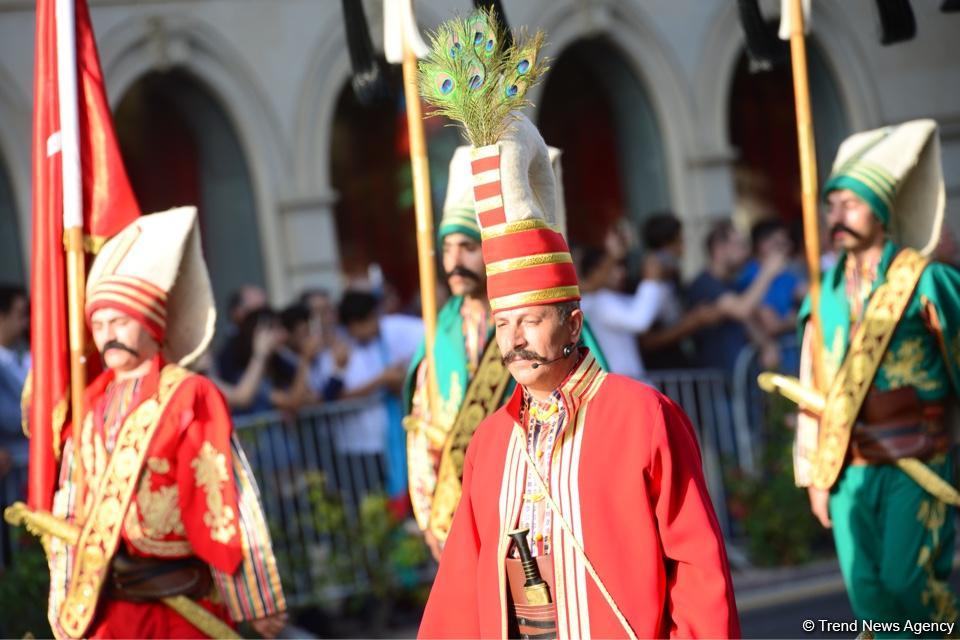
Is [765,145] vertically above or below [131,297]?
above

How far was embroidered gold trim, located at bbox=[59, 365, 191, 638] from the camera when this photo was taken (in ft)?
17.3

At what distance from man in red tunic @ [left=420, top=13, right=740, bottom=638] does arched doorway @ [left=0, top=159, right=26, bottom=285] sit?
7.36m

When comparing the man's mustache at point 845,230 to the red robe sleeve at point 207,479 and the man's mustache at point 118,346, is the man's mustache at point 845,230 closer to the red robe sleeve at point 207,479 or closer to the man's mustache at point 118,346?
the red robe sleeve at point 207,479

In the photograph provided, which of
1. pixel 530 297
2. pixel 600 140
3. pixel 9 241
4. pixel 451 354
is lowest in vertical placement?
pixel 451 354

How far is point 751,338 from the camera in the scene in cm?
947

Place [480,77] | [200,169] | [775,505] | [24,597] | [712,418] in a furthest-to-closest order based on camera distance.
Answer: [200,169] → [712,418] → [775,505] → [24,597] → [480,77]

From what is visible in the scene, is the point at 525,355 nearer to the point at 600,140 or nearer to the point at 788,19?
the point at 788,19

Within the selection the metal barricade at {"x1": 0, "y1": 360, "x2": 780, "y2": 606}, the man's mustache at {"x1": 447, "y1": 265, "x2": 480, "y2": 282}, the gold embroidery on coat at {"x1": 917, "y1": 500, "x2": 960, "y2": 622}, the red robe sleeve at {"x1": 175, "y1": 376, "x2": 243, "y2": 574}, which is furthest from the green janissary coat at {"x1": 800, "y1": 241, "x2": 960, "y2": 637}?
the metal barricade at {"x1": 0, "y1": 360, "x2": 780, "y2": 606}

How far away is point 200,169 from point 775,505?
5209mm

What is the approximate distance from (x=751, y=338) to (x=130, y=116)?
515 cm

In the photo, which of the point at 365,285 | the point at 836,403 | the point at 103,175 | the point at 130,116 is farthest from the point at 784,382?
the point at 130,116

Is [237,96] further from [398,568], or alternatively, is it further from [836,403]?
[836,403]

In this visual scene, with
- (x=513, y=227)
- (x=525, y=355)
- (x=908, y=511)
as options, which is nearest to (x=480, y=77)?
(x=513, y=227)

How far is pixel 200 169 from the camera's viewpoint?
12.2 metres
